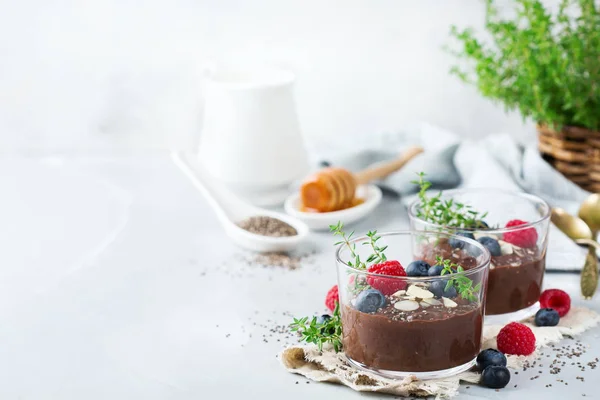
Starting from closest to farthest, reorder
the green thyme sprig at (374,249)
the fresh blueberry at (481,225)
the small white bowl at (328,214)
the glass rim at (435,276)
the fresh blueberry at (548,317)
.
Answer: the glass rim at (435,276) < the green thyme sprig at (374,249) < the fresh blueberry at (548,317) < the fresh blueberry at (481,225) < the small white bowl at (328,214)

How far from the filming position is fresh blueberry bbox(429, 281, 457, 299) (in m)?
1.12

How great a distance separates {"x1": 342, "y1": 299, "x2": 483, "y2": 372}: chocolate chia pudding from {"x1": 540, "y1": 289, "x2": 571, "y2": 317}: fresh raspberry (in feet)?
0.92

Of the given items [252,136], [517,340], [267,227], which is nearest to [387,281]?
[517,340]

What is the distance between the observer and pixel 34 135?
2.60m

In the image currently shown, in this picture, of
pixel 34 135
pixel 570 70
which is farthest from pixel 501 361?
pixel 34 135

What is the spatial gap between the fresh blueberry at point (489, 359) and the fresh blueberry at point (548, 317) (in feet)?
0.60

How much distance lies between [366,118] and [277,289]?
1158 millimetres

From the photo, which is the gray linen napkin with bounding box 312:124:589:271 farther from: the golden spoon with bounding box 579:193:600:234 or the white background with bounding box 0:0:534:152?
the white background with bounding box 0:0:534:152

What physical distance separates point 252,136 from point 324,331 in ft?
2.55

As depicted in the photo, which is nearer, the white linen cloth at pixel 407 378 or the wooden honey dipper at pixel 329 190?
the white linen cloth at pixel 407 378

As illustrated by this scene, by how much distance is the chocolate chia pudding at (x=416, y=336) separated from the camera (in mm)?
1110

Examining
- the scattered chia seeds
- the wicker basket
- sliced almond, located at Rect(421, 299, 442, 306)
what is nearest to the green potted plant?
the wicker basket

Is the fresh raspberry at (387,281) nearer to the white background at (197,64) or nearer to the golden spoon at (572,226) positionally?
the golden spoon at (572,226)

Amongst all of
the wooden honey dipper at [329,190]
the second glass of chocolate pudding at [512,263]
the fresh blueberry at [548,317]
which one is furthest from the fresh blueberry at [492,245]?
the wooden honey dipper at [329,190]
